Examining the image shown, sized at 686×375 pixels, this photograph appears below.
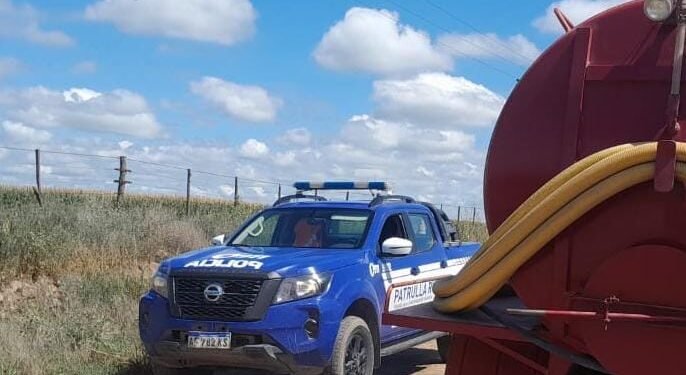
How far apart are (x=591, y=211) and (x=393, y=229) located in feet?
17.4

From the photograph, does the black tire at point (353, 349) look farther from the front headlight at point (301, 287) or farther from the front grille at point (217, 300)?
the front grille at point (217, 300)

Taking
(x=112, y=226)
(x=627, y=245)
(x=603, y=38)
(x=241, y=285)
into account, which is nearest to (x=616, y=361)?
(x=627, y=245)

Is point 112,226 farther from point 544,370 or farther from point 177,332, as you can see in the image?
point 544,370

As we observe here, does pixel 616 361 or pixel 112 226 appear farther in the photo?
pixel 112 226

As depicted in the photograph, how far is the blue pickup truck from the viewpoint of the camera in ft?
23.6

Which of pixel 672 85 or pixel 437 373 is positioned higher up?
pixel 672 85

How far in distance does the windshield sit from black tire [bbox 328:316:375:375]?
1000mm

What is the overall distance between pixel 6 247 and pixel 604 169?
450 inches

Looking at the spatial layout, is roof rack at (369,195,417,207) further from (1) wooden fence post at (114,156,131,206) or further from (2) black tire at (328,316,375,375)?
(1) wooden fence post at (114,156,131,206)

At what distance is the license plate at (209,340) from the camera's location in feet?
23.6

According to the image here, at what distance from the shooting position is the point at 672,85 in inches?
146

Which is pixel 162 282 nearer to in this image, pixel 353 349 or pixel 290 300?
pixel 290 300

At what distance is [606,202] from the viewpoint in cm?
377

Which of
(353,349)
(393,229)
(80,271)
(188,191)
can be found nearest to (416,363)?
(393,229)
